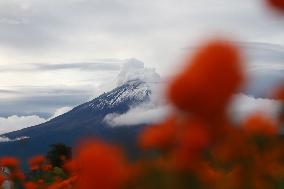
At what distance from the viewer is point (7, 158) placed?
5.63 m

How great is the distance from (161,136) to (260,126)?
54 centimetres

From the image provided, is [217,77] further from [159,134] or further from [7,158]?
[7,158]

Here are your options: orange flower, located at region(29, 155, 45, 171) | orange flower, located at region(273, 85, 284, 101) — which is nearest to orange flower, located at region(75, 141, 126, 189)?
orange flower, located at region(273, 85, 284, 101)

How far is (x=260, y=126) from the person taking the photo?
1.91m

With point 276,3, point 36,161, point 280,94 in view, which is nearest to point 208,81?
point 276,3

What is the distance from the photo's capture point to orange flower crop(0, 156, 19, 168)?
541 centimetres

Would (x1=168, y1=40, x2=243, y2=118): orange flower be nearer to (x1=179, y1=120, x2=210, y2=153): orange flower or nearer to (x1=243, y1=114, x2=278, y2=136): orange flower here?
(x1=179, y1=120, x2=210, y2=153): orange flower

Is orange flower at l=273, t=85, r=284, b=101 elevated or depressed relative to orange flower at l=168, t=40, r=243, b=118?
depressed

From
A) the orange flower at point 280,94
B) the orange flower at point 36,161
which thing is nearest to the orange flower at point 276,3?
the orange flower at point 280,94

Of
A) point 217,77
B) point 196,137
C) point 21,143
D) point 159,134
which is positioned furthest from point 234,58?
point 21,143

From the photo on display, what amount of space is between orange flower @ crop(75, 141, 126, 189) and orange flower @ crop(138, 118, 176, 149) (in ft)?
0.64

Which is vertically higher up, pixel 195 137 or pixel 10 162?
pixel 195 137

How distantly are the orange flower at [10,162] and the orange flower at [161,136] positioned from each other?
3.99 meters

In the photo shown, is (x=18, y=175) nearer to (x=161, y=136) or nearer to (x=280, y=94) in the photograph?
(x=280, y=94)
